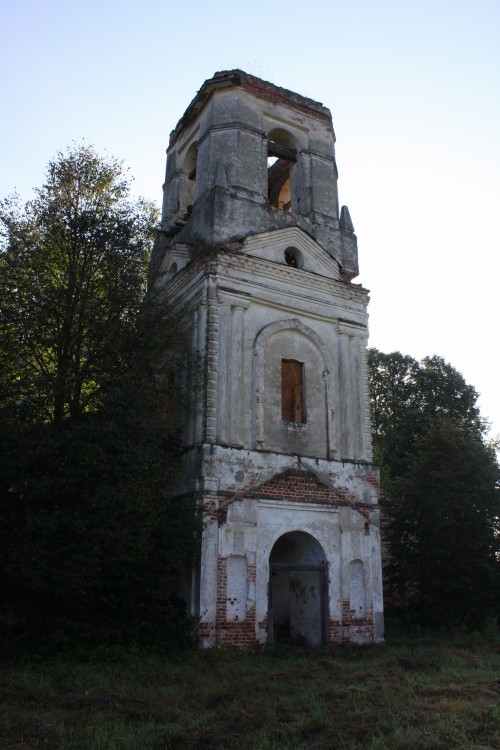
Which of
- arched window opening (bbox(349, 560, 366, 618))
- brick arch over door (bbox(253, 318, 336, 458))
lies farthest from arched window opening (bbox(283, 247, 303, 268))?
arched window opening (bbox(349, 560, 366, 618))

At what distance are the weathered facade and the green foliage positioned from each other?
2.85ft

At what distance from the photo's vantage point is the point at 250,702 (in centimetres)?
829

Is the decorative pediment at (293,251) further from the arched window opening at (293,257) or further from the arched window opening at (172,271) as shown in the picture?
the arched window opening at (172,271)

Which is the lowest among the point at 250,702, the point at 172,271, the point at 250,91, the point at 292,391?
the point at 250,702

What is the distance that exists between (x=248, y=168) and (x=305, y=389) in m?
6.13

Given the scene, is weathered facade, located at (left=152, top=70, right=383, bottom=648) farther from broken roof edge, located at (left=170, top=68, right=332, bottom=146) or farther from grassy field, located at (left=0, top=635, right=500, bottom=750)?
grassy field, located at (left=0, top=635, right=500, bottom=750)

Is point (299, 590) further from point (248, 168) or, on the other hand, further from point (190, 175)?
point (190, 175)

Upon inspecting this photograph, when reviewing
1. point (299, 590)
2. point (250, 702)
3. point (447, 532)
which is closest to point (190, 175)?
point (299, 590)

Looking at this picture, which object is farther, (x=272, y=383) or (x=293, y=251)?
(x=293, y=251)

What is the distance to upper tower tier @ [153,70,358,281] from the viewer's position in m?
16.2

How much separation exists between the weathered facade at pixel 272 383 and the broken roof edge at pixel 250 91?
0.04m

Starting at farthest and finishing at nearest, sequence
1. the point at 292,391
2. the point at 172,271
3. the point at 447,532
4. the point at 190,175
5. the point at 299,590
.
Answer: the point at 190,175
the point at 447,532
the point at 172,271
the point at 292,391
the point at 299,590

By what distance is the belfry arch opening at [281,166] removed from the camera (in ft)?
59.9

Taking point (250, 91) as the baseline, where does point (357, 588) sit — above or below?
below
